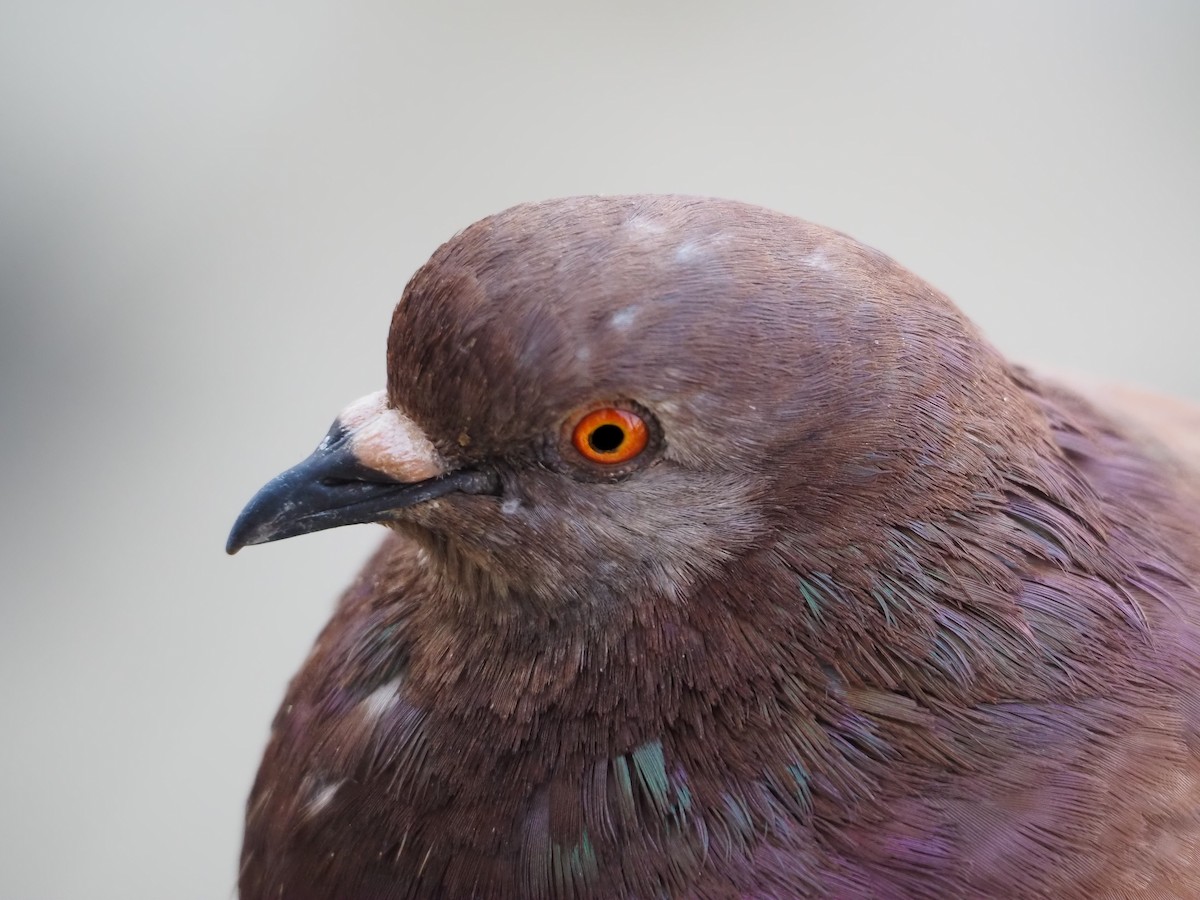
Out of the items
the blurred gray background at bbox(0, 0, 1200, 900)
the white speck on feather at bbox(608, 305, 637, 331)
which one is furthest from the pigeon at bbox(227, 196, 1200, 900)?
the blurred gray background at bbox(0, 0, 1200, 900)

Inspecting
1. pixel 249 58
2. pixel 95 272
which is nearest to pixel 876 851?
pixel 95 272

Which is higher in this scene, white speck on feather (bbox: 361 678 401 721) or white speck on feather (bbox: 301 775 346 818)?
white speck on feather (bbox: 361 678 401 721)

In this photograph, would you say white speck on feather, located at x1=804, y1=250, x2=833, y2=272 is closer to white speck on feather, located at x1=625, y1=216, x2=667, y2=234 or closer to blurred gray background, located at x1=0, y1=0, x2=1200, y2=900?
white speck on feather, located at x1=625, y1=216, x2=667, y2=234

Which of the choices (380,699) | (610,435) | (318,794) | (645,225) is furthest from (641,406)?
(318,794)

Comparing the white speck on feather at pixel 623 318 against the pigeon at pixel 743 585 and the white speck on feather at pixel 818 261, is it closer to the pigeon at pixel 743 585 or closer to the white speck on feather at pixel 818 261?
the pigeon at pixel 743 585

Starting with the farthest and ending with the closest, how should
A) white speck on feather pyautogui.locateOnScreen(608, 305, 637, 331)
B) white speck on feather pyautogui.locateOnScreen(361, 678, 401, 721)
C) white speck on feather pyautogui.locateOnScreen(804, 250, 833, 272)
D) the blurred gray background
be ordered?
1. the blurred gray background
2. white speck on feather pyautogui.locateOnScreen(361, 678, 401, 721)
3. white speck on feather pyautogui.locateOnScreen(804, 250, 833, 272)
4. white speck on feather pyautogui.locateOnScreen(608, 305, 637, 331)

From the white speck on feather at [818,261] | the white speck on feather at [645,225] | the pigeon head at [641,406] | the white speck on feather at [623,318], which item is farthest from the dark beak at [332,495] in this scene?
the white speck on feather at [818,261]

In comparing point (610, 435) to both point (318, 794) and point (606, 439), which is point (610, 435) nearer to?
point (606, 439)
